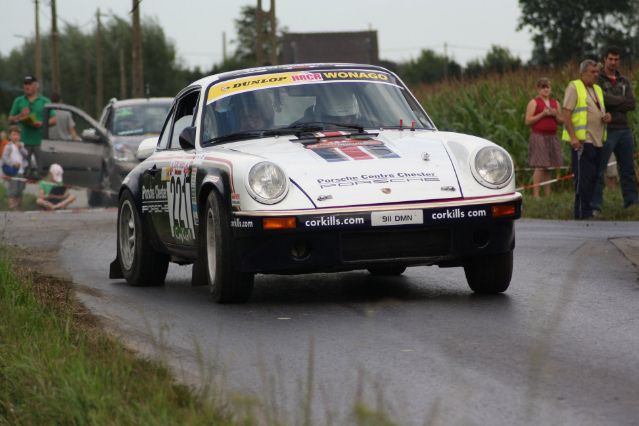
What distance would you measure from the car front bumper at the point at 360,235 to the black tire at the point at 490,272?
0.30 metres

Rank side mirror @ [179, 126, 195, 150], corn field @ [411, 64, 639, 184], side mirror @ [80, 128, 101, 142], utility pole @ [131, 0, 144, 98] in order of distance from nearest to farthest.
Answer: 1. side mirror @ [179, 126, 195, 150]
2. side mirror @ [80, 128, 101, 142]
3. corn field @ [411, 64, 639, 184]
4. utility pole @ [131, 0, 144, 98]

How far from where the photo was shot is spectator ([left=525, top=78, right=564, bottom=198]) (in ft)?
70.4

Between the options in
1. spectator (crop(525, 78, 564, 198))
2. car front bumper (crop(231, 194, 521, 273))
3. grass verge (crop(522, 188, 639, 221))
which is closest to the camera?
car front bumper (crop(231, 194, 521, 273))

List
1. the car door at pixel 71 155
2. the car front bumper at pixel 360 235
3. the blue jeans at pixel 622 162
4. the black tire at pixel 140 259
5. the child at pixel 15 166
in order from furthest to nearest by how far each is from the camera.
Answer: the child at pixel 15 166 < the car door at pixel 71 155 < the blue jeans at pixel 622 162 < the black tire at pixel 140 259 < the car front bumper at pixel 360 235

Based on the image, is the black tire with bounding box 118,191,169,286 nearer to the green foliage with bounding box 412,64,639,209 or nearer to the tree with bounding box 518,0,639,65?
the green foliage with bounding box 412,64,639,209

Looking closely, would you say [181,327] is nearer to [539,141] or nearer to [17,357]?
[17,357]

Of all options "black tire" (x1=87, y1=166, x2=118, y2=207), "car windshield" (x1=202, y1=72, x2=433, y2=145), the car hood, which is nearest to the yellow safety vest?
"car windshield" (x1=202, y1=72, x2=433, y2=145)

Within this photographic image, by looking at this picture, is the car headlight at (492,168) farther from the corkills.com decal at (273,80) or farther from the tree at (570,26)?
the tree at (570,26)

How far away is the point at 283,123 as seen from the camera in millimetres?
10016

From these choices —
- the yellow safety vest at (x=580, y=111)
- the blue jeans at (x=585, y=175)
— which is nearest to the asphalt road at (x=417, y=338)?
the blue jeans at (x=585, y=175)

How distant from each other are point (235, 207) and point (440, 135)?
1.58 m

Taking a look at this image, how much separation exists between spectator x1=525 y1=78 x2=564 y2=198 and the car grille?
12.8m

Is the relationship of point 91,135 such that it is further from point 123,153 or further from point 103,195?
point 103,195

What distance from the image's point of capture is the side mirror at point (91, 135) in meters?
25.2
